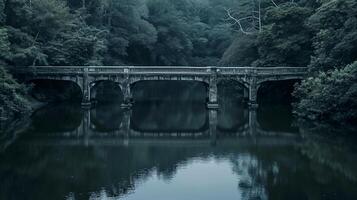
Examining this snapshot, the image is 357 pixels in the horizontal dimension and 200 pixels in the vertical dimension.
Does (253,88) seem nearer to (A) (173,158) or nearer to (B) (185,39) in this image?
(A) (173,158)

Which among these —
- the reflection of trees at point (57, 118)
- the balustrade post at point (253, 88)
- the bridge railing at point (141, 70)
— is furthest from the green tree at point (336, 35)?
the reflection of trees at point (57, 118)

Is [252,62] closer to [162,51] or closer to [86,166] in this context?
[162,51]

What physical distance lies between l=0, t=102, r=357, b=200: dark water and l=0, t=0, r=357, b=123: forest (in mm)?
3285

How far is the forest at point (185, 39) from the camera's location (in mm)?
44438

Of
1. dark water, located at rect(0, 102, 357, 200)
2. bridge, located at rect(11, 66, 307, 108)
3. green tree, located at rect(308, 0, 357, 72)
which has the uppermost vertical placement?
green tree, located at rect(308, 0, 357, 72)

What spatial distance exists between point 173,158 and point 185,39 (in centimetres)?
5841

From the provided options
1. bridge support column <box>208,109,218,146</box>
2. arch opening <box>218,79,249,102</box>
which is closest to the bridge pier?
bridge support column <box>208,109,218,146</box>

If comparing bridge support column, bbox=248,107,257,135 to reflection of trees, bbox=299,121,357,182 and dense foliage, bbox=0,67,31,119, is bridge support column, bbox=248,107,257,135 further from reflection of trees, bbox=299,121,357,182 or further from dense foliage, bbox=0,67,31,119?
dense foliage, bbox=0,67,31,119

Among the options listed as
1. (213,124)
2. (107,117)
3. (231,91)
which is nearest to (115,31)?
(231,91)

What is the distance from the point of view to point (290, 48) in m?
57.7

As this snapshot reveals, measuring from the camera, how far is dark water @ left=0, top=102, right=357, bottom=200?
2534 centimetres

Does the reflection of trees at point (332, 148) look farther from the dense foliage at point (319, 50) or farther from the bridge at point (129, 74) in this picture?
the bridge at point (129, 74)

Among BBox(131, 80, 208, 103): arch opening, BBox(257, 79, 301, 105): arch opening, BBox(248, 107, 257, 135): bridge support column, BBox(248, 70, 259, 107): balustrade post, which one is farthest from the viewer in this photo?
BBox(131, 80, 208, 103): arch opening

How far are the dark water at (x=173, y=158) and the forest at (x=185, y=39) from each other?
328 centimetres
